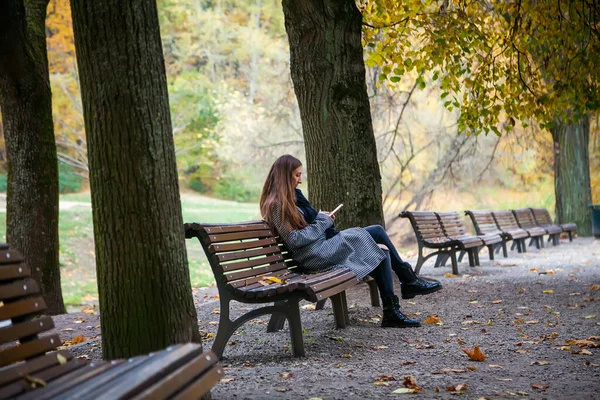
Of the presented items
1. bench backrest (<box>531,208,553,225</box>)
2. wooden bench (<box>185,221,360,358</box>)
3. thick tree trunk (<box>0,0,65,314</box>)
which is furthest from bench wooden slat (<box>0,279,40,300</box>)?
bench backrest (<box>531,208,553,225</box>)

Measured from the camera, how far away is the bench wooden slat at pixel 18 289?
3.03 metres

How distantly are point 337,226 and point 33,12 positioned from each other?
4598 millimetres

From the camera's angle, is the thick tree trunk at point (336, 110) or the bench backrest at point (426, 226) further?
the bench backrest at point (426, 226)

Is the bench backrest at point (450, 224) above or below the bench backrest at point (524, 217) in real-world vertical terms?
above

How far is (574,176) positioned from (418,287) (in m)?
14.4

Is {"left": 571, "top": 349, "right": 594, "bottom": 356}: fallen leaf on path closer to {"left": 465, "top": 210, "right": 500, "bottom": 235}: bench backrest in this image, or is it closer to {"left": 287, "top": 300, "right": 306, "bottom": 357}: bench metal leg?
{"left": 287, "top": 300, "right": 306, "bottom": 357}: bench metal leg

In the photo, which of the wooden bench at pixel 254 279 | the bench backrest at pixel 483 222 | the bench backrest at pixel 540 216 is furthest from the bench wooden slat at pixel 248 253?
the bench backrest at pixel 540 216

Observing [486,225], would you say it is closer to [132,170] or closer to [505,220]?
[505,220]

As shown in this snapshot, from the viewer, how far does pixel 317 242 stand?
6414 mm

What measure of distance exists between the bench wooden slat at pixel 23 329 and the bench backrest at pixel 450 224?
9.12m

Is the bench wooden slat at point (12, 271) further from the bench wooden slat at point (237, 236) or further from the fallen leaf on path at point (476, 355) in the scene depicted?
the fallen leaf on path at point (476, 355)

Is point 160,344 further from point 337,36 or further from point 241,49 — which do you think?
point 241,49

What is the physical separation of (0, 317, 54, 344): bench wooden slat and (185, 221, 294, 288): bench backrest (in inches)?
80.2

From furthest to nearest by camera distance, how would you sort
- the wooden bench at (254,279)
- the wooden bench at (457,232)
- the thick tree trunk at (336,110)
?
the wooden bench at (457,232), the thick tree trunk at (336,110), the wooden bench at (254,279)
